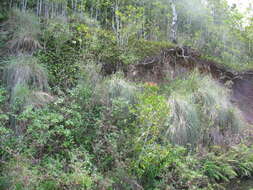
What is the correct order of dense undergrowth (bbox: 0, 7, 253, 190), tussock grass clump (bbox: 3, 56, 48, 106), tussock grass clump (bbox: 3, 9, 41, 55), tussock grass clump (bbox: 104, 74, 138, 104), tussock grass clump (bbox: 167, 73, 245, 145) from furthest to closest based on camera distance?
tussock grass clump (bbox: 3, 9, 41, 55), tussock grass clump (bbox: 104, 74, 138, 104), tussock grass clump (bbox: 167, 73, 245, 145), tussock grass clump (bbox: 3, 56, 48, 106), dense undergrowth (bbox: 0, 7, 253, 190)

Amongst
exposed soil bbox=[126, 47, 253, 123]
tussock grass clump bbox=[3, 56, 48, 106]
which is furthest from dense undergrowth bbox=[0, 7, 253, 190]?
exposed soil bbox=[126, 47, 253, 123]

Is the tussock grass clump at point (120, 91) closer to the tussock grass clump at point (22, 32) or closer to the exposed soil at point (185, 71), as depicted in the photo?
the exposed soil at point (185, 71)

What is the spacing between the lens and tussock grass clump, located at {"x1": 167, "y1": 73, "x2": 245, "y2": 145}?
17.2ft

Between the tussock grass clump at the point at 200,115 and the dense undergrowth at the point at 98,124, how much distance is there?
0.08 feet

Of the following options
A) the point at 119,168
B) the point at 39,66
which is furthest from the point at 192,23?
the point at 119,168

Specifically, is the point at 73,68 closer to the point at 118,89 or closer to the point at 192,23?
the point at 118,89

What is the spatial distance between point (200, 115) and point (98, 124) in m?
2.86

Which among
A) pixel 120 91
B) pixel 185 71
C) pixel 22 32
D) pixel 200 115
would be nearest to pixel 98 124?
pixel 120 91

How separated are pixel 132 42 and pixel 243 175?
→ 537cm

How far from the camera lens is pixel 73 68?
5980mm

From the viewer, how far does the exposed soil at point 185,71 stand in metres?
7.81

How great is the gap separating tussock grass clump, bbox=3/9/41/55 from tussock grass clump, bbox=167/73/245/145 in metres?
3.98

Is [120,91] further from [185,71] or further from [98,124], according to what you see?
[185,71]

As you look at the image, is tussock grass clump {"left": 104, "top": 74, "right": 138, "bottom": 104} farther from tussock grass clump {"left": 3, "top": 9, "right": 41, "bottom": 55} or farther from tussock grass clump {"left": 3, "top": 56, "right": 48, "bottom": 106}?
tussock grass clump {"left": 3, "top": 9, "right": 41, "bottom": 55}
